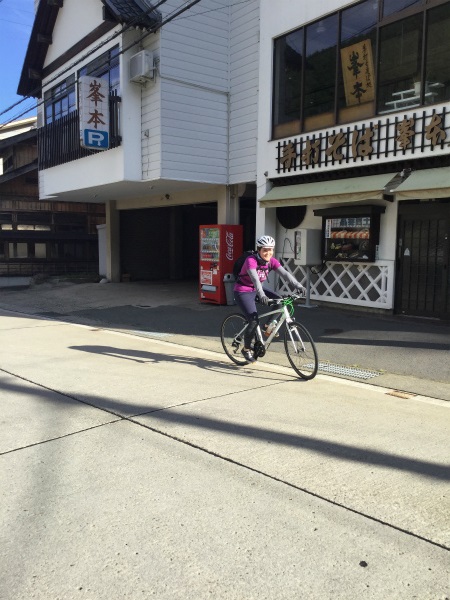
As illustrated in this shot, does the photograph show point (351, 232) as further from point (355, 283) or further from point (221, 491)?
point (221, 491)

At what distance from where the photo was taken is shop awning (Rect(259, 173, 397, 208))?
32.3ft

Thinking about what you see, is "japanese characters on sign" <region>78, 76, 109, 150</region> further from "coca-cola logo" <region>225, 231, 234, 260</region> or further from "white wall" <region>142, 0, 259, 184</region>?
"coca-cola logo" <region>225, 231, 234, 260</region>

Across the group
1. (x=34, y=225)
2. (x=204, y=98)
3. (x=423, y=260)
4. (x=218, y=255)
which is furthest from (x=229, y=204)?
(x=34, y=225)

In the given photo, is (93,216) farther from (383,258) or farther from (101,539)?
(101,539)

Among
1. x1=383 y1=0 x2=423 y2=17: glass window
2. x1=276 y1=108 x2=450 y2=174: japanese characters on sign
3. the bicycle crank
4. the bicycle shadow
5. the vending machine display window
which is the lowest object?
the bicycle shadow

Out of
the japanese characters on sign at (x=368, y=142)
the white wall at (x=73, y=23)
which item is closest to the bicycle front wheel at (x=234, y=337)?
the japanese characters on sign at (x=368, y=142)

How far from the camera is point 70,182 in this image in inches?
627

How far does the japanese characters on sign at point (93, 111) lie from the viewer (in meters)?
12.9

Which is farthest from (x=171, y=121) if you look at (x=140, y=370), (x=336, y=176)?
(x=140, y=370)

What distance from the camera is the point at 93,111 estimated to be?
13.0 meters

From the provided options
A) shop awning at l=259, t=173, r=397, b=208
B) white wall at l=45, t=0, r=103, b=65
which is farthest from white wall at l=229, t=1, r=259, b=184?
white wall at l=45, t=0, r=103, b=65

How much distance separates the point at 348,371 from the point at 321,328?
2811 mm

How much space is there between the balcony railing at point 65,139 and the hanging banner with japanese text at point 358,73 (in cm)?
580

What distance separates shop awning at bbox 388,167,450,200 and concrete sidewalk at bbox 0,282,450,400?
7.86 ft
